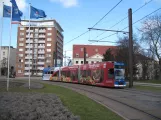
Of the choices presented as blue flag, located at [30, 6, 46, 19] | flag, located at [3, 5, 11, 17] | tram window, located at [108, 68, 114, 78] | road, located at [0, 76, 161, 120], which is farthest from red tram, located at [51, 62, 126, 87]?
flag, located at [3, 5, 11, 17]

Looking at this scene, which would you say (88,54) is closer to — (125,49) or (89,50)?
(89,50)

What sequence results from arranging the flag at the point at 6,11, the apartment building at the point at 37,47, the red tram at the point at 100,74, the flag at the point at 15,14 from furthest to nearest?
the apartment building at the point at 37,47 → the red tram at the point at 100,74 → the flag at the point at 6,11 → the flag at the point at 15,14

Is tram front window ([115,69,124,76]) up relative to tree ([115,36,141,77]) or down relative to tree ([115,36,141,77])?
down

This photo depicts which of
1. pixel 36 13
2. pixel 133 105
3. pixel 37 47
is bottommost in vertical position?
pixel 133 105

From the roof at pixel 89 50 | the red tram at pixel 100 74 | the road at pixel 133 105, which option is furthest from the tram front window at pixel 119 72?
the roof at pixel 89 50

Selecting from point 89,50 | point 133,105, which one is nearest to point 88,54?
point 89,50

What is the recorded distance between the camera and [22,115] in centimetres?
801

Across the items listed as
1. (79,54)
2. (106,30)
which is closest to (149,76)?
(79,54)

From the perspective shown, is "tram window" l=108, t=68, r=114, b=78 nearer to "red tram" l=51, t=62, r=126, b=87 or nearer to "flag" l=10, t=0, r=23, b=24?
"red tram" l=51, t=62, r=126, b=87

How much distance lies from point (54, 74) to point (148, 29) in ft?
77.7

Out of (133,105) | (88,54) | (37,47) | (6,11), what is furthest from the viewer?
(37,47)

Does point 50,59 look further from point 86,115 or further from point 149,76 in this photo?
point 86,115

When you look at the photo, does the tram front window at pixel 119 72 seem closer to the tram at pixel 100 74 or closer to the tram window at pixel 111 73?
the tram at pixel 100 74

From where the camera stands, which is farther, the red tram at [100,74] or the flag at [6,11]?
the red tram at [100,74]
